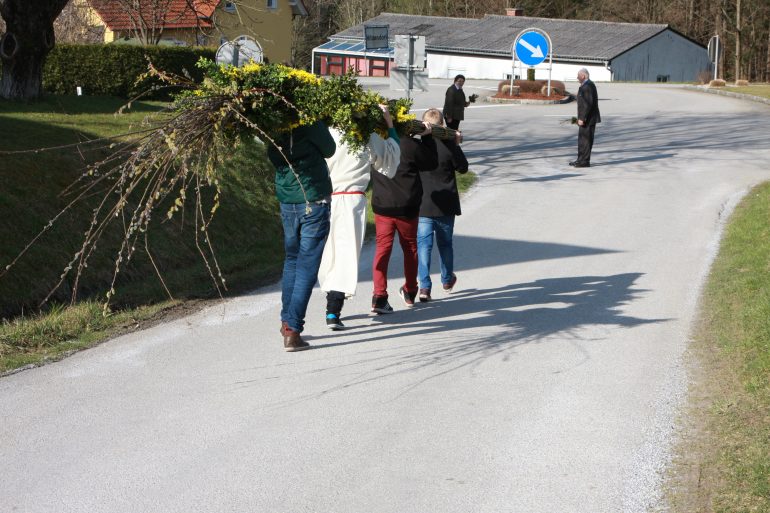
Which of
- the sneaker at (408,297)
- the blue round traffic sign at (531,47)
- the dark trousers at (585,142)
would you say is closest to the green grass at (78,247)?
the sneaker at (408,297)

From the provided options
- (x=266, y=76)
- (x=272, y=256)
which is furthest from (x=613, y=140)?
(x=266, y=76)

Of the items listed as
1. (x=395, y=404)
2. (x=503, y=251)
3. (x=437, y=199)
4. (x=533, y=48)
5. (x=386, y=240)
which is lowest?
(x=395, y=404)

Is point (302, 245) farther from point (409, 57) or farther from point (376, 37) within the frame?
point (376, 37)

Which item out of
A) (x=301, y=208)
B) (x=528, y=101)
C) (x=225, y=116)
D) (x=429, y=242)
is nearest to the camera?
(x=225, y=116)

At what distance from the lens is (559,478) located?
5.31 m

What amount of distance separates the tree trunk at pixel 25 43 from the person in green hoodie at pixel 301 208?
38.7 feet

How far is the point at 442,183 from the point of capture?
380 inches

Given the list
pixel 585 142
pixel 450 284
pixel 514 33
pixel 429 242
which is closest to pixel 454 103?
pixel 585 142

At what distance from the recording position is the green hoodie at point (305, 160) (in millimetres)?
7379

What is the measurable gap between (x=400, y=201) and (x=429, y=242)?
99 cm

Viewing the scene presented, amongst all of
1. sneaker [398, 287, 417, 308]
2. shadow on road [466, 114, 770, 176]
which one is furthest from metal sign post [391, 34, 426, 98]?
sneaker [398, 287, 417, 308]

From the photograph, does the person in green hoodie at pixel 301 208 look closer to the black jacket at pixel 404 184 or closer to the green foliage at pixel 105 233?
the green foliage at pixel 105 233

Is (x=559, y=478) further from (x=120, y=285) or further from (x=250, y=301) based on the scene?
(x=120, y=285)

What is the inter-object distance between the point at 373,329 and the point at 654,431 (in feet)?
9.89
